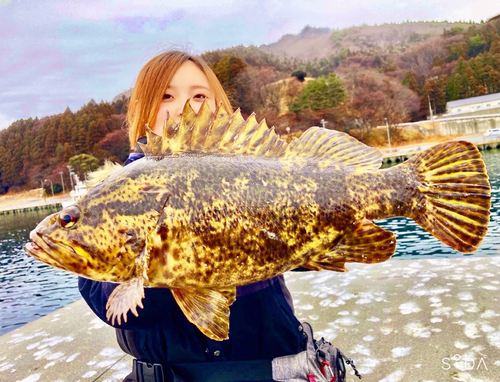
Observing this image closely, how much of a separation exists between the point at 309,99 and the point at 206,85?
220 feet

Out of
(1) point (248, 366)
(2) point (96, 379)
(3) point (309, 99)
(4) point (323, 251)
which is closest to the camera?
(4) point (323, 251)

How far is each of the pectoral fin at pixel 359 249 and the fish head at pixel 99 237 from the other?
0.81 metres

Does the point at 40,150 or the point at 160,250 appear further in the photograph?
the point at 40,150

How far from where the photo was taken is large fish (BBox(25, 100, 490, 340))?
1721mm

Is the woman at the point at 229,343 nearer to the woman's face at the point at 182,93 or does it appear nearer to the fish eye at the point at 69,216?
the woman's face at the point at 182,93

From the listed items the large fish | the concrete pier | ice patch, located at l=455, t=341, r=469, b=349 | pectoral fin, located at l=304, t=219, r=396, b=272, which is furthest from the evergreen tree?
pectoral fin, located at l=304, t=219, r=396, b=272

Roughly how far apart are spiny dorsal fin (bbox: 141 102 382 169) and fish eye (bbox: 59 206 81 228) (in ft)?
1.40

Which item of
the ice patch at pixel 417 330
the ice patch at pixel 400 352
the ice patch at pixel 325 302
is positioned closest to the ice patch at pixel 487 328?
the ice patch at pixel 417 330

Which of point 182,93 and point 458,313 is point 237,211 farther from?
point 458,313

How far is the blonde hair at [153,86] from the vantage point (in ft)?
8.96

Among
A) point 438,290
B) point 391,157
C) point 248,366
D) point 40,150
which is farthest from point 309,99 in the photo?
point 248,366

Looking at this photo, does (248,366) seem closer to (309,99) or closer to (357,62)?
(309,99)

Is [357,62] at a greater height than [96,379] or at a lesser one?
greater

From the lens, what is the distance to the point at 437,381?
4.14m
